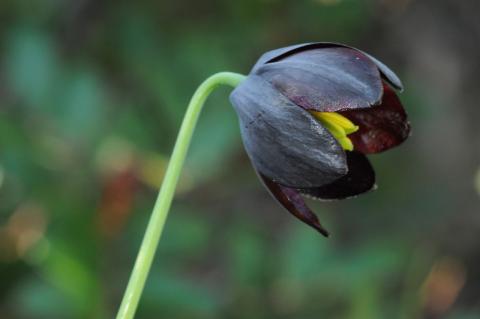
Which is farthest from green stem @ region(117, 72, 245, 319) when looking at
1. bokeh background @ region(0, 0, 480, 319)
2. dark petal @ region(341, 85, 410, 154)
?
bokeh background @ region(0, 0, 480, 319)

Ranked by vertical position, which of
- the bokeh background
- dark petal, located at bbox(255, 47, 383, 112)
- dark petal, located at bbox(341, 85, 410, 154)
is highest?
dark petal, located at bbox(255, 47, 383, 112)

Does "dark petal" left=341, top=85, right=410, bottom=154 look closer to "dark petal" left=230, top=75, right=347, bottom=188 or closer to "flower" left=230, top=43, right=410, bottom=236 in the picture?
"flower" left=230, top=43, right=410, bottom=236

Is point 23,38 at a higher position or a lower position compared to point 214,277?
higher

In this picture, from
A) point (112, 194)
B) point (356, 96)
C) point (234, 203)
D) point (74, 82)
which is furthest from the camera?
point (234, 203)

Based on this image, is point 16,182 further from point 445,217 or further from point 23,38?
point 445,217

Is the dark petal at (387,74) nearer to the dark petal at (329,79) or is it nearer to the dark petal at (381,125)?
the dark petal at (329,79)

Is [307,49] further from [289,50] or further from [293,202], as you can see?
[293,202]

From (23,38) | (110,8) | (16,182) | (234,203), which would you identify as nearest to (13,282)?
(16,182)

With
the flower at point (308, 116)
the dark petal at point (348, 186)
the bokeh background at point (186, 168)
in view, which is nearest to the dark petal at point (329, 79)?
the flower at point (308, 116)
